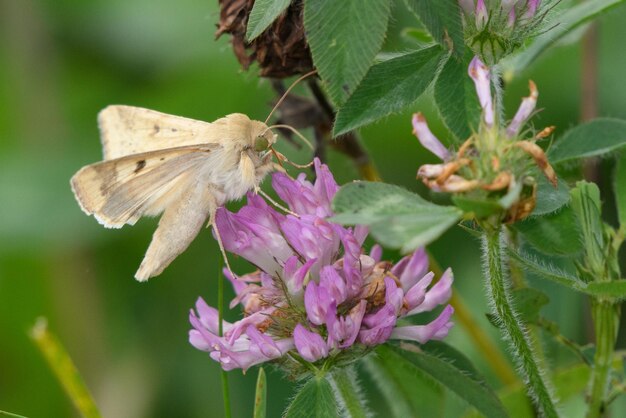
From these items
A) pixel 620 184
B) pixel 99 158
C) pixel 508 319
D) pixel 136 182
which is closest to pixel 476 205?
pixel 508 319

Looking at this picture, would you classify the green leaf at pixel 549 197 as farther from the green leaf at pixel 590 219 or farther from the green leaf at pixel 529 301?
the green leaf at pixel 529 301

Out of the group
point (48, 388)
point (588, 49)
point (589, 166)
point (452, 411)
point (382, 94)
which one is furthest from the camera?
point (48, 388)

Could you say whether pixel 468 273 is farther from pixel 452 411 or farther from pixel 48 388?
pixel 48 388

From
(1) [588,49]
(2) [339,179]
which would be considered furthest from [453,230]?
(1) [588,49]

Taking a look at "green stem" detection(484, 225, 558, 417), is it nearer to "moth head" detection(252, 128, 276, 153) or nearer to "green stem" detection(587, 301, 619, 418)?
"green stem" detection(587, 301, 619, 418)

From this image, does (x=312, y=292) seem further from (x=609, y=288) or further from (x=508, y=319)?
(x=609, y=288)

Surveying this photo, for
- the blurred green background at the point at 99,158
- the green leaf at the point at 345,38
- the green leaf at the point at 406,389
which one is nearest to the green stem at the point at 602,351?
the green leaf at the point at 406,389
